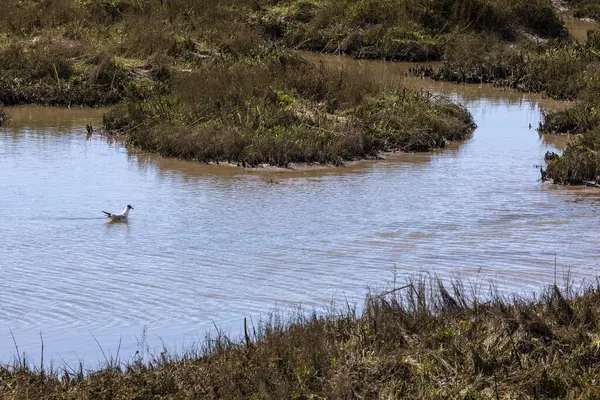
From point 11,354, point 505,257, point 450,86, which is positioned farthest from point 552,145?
point 11,354

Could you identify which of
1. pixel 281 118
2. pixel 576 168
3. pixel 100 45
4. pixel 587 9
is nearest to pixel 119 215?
pixel 281 118

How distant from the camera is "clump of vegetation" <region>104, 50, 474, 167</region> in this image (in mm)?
17000

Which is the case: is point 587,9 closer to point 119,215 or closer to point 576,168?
point 576,168

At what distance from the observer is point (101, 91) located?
2164 centimetres

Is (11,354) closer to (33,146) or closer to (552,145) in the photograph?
(33,146)

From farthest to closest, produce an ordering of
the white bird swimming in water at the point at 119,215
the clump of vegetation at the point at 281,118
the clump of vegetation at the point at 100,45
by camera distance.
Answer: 1. the clump of vegetation at the point at 100,45
2. the clump of vegetation at the point at 281,118
3. the white bird swimming in water at the point at 119,215

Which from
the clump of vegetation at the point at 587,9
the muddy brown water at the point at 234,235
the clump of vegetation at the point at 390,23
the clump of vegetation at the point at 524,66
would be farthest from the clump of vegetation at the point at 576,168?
the clump of vegetation at the point at 587,9

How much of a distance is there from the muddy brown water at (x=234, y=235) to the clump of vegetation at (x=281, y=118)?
43cm

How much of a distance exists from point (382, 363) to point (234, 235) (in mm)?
5630

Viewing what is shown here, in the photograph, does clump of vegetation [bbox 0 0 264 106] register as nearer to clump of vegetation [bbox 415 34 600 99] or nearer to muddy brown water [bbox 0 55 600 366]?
muddy brown water [bbox 0 55 600 366]

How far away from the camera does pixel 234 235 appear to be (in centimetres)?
1269

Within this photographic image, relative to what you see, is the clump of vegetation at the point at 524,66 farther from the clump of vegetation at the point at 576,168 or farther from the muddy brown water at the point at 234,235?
the clump of vegetation at the point at 576,168

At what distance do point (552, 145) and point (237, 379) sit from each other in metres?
13.3

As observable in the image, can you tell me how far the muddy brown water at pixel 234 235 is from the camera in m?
9.70
